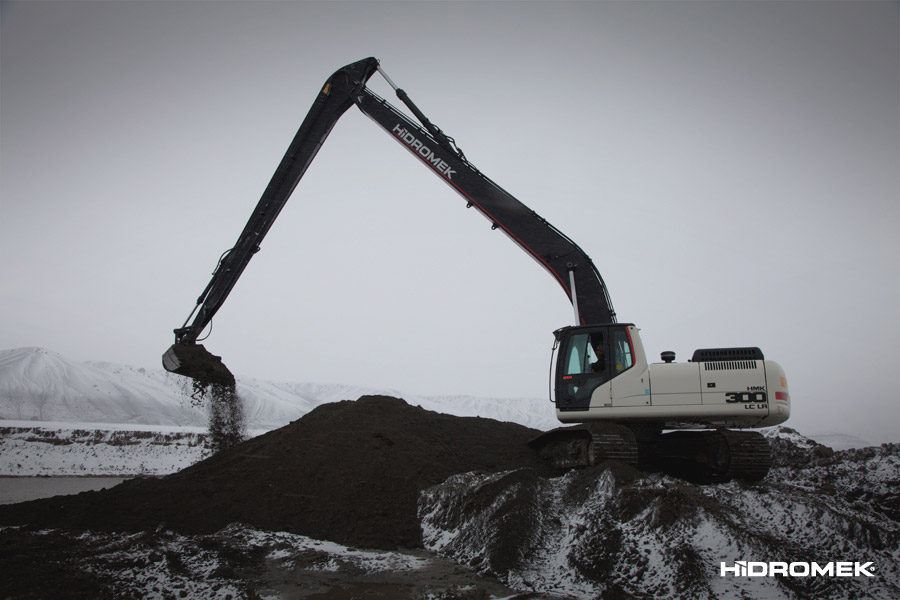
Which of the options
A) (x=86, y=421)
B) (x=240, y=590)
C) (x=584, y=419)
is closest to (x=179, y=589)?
(x=240, y=590)

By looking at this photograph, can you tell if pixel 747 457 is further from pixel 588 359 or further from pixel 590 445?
pixel 588 359

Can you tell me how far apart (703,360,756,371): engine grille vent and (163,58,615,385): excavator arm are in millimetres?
1612

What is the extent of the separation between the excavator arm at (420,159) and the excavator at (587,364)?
19 millimetres

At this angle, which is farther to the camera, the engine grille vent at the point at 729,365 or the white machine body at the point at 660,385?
the engine grille vent at the point at 729,365

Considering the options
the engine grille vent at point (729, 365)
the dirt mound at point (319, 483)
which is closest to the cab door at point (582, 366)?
the engine grille vent at point (729, 365)

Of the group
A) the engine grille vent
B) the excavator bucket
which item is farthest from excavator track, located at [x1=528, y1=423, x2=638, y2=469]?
the excavator bucket

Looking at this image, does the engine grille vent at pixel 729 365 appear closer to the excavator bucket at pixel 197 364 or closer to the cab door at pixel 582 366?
the cab door at pixel 582 366

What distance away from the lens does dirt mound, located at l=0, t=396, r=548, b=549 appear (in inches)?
270

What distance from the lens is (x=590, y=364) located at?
7.92 metres

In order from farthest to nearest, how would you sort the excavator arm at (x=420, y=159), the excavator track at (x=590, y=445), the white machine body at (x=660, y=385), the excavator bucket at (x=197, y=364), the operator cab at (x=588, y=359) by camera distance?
the excavator bucket at (x=197, y=364) → the excavator arm at (x=420, y=159) → the operator cab at (x=588, y=359) → the excavator track at (x=590, y=445) → the white machine body at (x=660, y=385)

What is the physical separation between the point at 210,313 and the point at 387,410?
389 centimetres

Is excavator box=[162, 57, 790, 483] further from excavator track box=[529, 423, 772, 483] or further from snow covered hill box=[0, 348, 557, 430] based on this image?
snow covered hill box=[0, 348, 557, 430]

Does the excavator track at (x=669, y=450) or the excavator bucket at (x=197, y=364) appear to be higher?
the excavator bucket at (x=197, y=364)

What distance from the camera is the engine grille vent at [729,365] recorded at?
7.33 meters
